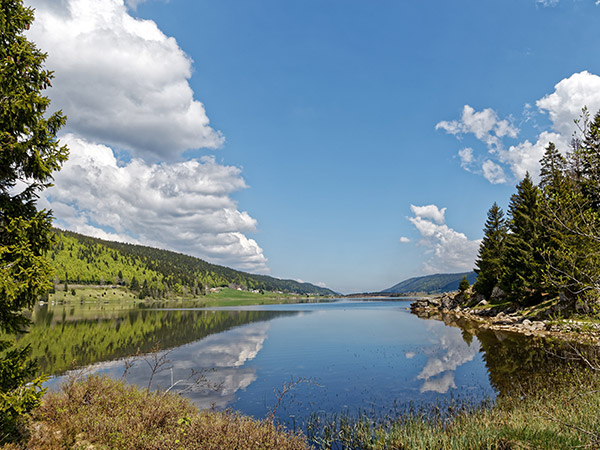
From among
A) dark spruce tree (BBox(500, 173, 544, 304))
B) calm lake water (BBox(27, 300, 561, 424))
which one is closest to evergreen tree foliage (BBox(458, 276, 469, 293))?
dark spruce tree (BBox(500, 173, 544, 304))

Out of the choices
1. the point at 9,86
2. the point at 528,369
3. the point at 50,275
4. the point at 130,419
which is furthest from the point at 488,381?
the point at 9,86

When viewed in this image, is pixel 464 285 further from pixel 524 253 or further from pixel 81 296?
pixel 81 296

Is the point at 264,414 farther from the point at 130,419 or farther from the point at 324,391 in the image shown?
the point at 130,419

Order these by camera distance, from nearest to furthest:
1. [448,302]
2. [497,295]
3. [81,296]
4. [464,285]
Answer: [497,295] < [464,285] < [448,302] < [81,296]

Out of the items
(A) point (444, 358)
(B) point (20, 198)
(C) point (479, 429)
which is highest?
(B) point (20, 198)

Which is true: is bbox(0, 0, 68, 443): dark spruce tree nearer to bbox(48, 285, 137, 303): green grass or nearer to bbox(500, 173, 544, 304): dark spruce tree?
bbox(500, 173, 544, 304): dark spruce tree

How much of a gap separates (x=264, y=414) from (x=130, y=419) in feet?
25.9

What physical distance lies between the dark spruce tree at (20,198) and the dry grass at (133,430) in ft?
4.73

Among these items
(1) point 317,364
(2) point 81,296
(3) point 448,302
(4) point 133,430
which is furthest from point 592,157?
(2) point 81,296

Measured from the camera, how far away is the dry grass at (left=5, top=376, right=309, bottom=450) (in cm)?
1012

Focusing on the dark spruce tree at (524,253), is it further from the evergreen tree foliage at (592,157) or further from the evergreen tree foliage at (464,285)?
the evergreen tree foliage at (592,157)

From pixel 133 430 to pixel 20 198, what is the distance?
340 inches

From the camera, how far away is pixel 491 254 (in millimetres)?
75688

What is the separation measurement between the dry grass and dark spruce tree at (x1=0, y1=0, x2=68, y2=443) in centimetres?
144
